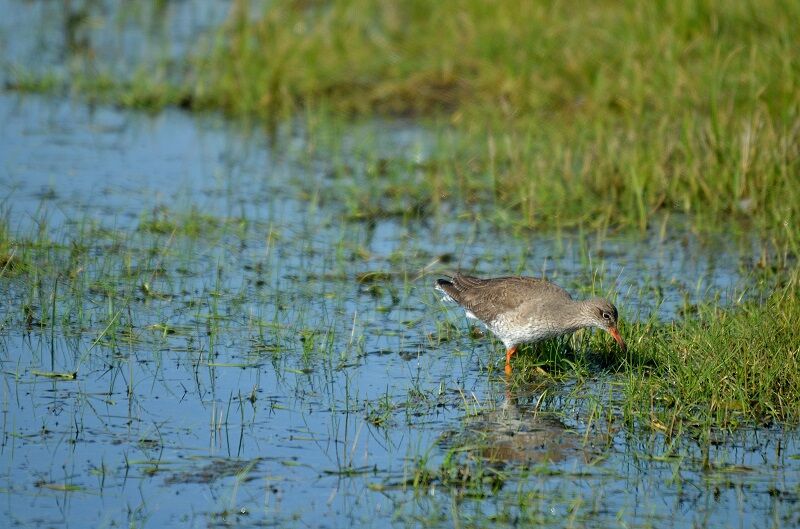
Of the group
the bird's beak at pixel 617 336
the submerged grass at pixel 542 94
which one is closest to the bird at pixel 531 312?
the bird's beak at pixel 617 336

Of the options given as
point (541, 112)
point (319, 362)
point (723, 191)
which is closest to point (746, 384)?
point (319, 362)

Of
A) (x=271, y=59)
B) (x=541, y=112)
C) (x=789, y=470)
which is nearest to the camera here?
(x=789, y=470)

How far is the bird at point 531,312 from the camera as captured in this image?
815 centimetres

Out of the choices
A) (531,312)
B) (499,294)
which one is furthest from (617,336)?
(499,294)

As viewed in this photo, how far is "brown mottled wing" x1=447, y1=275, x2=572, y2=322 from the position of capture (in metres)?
8.34

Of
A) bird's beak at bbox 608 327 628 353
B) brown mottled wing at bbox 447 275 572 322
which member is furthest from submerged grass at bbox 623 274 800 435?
brown mottled wing at bbox 447 275 572 322

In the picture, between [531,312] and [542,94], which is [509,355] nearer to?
[531,312]

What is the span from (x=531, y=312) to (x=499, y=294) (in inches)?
15.3

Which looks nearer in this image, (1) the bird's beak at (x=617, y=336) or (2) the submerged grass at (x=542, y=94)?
(1) the bird's beak at (x=617, y=336)

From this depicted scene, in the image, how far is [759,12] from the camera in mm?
13711

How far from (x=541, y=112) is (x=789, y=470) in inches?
283

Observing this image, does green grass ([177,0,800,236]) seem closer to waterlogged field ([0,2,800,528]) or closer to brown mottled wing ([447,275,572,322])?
waterlogged field ([0,2,800,528])

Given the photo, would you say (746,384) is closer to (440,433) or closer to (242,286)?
(440,433)

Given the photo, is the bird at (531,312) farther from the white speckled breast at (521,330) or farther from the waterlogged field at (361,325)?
the waterlogged field at (361,325)
